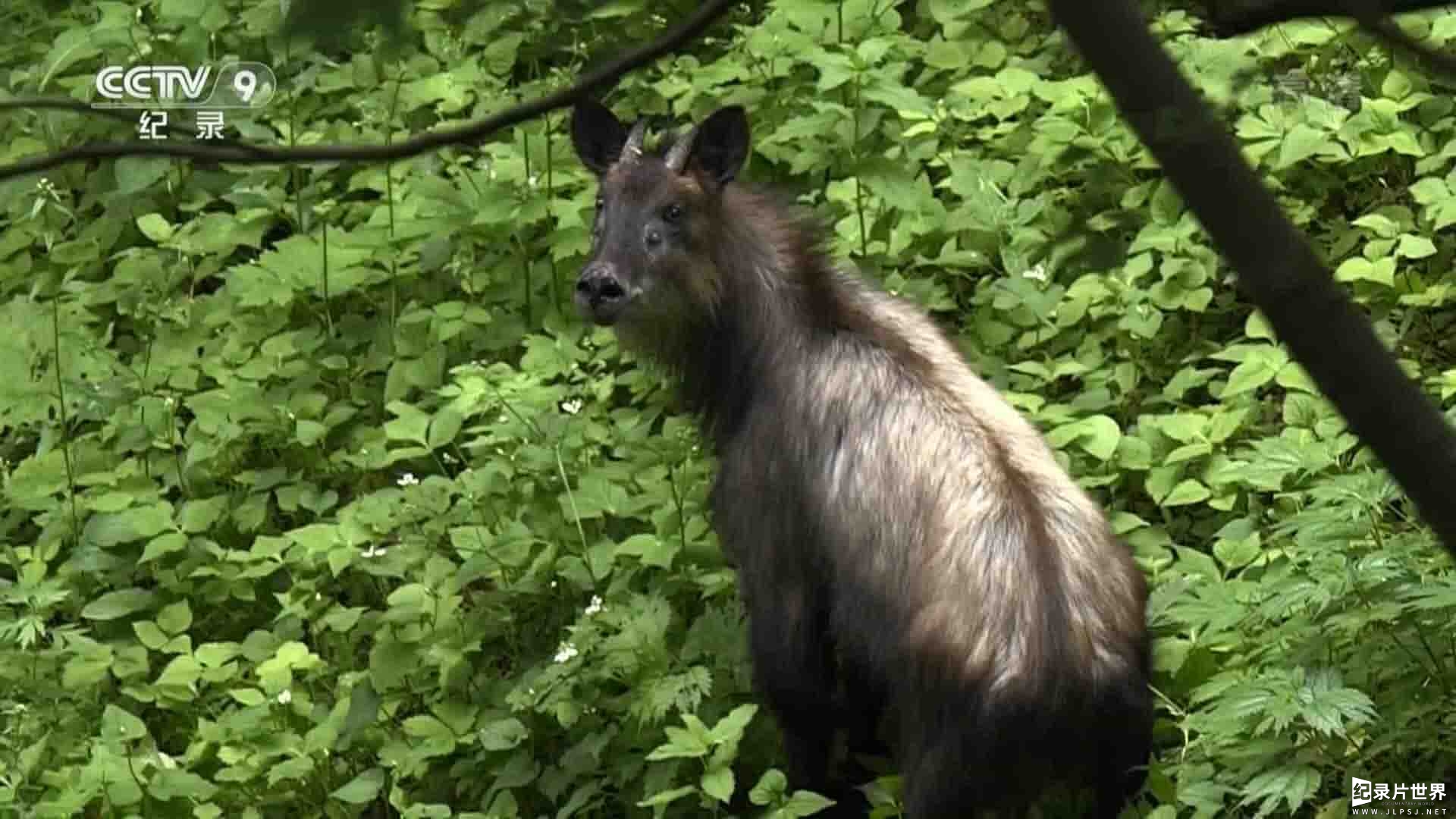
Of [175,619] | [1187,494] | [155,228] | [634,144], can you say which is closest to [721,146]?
[634,144]

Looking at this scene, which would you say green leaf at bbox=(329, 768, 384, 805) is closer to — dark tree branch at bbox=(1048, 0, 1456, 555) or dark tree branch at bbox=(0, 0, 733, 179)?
dark tree branch at bbox=(0, 0, 733, 179)

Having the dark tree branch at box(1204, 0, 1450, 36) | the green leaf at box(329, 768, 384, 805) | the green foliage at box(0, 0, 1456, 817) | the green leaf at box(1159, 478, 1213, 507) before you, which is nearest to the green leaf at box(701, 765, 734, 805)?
the green foliage at box(0, 0, 1456, 817)

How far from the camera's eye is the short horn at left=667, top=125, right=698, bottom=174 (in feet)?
21.4

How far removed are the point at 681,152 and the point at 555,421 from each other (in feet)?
2.96

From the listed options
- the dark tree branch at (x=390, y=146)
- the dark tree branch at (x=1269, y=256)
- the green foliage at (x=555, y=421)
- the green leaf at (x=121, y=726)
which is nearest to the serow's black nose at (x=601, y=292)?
the green foliage at (x=555, y=421)

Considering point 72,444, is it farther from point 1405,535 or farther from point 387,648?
point 1405,535

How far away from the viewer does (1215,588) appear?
227 inches

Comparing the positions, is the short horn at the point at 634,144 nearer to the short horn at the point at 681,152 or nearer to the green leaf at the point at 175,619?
the short horn at the point at 681,152

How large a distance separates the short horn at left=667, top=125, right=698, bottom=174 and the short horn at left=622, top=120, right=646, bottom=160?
0.27 feet

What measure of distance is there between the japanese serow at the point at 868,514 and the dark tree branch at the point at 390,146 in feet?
11.9

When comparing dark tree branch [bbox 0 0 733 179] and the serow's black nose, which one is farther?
the serow's black nose

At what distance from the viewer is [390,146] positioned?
187 centimetres

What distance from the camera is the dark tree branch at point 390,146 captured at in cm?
176

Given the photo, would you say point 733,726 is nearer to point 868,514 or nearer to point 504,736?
point 868,514
